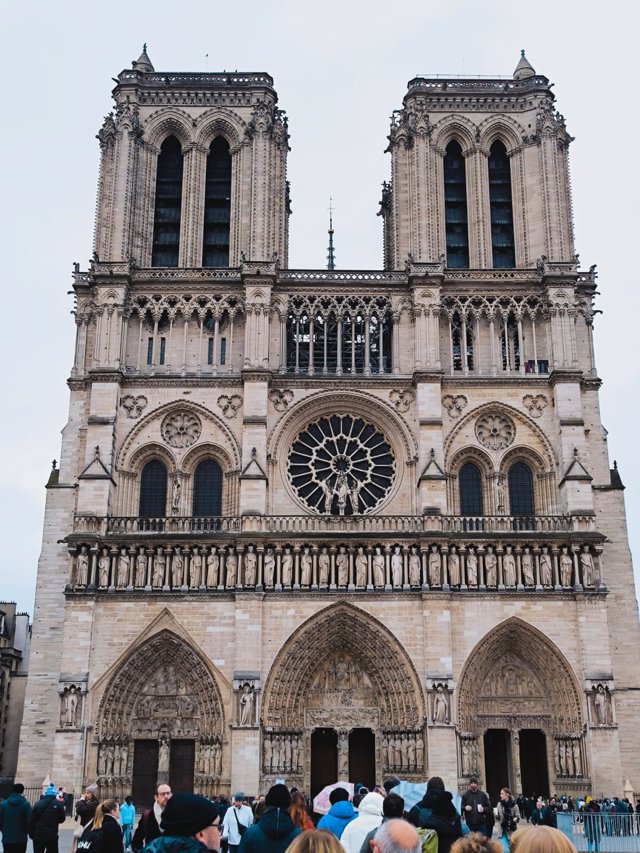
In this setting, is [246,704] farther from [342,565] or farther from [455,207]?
[455,207]

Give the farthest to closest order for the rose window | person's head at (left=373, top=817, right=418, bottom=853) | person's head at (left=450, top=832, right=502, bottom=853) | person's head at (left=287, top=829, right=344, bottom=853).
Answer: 1. the rose window
2. person's head at (left=373, top=817, right=418, bottom=853)
3. person's head at (left=450, top=832, right=502, bottom=853)
4. person's head at (left=287, top=829, right=344, bottom=853)

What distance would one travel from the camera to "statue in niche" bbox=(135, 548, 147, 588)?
28422mm

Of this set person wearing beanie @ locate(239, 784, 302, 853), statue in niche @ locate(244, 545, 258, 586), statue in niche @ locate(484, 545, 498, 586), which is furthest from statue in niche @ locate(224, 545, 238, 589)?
person wearing beanie @ locate(239, 784, 302, 853)

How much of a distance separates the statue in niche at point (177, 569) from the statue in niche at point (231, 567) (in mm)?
1276

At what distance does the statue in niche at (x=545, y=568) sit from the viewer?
28.5 m

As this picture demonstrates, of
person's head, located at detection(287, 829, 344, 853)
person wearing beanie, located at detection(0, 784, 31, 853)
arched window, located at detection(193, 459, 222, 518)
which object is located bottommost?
person wearing beanie, located at detection(0, 784, 31, 853)

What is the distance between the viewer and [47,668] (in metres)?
29.1

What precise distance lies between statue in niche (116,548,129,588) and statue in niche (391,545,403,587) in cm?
764

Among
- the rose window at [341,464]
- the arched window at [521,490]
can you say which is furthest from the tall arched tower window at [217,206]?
the arched window at [521,490]

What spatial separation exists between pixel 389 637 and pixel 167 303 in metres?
12.8

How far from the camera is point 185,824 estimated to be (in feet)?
14.9

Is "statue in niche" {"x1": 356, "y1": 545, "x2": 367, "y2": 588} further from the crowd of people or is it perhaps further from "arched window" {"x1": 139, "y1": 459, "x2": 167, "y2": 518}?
the crowd of people

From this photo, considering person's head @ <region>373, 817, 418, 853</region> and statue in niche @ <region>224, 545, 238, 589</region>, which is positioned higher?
statue in niche @ <region>224, 545, 238, 589</region>

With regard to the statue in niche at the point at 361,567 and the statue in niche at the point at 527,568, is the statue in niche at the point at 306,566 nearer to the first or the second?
the statue in niche at the point at 361,567
